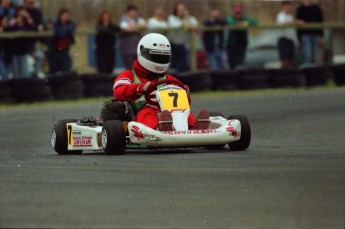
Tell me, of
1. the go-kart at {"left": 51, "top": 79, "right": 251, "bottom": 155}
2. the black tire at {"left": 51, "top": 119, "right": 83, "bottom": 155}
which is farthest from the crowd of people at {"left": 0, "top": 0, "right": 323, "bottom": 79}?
the go-kart at {"left": 51, "top": 79, "right": 251, "bottom": 155}

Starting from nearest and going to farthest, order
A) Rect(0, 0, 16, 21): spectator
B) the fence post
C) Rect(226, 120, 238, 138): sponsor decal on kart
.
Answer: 1. Rect(226, 120, 238, 138): sponsor decal on kart
2. Rect(0, 0, 16, 21): spectator
3. the fence post

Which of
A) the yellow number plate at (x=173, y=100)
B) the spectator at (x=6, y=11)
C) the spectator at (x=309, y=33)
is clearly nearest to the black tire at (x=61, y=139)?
the yellow number plate at (x=173, y=100)

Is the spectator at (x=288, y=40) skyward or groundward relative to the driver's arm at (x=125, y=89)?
groundward

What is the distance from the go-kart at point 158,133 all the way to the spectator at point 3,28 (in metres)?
7.34

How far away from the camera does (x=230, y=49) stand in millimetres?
21609

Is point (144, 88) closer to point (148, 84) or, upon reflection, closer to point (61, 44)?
point (148, 84)

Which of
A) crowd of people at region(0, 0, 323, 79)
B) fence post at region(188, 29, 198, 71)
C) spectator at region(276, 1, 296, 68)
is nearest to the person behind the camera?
crowd of people at region(0, 0, 323, 79)

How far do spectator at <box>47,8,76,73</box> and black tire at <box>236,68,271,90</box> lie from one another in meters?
3.12

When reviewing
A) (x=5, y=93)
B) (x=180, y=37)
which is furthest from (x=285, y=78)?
(x=5, y=93)

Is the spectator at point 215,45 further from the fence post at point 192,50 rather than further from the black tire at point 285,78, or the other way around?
the black tire at point 285,78

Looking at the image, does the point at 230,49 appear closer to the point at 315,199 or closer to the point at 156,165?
the point at 156,165

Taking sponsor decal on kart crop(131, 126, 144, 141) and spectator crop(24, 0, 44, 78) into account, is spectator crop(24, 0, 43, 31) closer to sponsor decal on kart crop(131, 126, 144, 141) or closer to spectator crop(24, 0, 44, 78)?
spectator crop(24, 0, 44, 78)

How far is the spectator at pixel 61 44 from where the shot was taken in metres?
19.7

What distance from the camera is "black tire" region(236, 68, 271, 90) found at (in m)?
21.0
